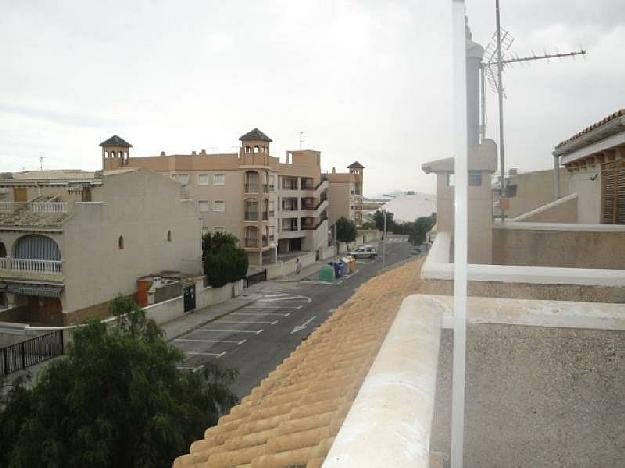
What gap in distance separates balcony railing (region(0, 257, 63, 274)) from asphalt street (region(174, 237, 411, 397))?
525 cm

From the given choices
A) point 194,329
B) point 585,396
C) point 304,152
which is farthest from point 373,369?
point 304,152

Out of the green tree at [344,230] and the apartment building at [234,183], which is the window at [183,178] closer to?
the apartment building at [234,183]

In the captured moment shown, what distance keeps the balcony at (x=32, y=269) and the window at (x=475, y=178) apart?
55.0 feet

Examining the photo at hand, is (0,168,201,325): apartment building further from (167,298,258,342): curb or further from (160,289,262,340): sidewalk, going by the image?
(167,298,258,342): curb

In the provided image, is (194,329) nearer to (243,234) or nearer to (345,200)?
(243,234)

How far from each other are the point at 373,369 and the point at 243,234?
36.7 meters

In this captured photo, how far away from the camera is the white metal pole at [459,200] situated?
1.91 metres

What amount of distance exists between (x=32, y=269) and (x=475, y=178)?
17.8 meters

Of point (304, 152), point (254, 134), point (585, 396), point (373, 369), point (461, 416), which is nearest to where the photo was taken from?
point (461, 416)

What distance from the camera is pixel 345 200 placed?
2266 inches

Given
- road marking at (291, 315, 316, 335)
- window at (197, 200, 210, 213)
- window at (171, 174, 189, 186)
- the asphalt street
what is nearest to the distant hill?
the asphalt street

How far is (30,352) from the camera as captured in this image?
17.1 metres

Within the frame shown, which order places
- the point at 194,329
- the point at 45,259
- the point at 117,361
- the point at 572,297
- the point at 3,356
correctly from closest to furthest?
the point at 572,297 < the point at 117,361 < the point at 3,356 < the point at 45,259 < the point at 194,329

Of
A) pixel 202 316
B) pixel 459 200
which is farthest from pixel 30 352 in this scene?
pixel 459 200
